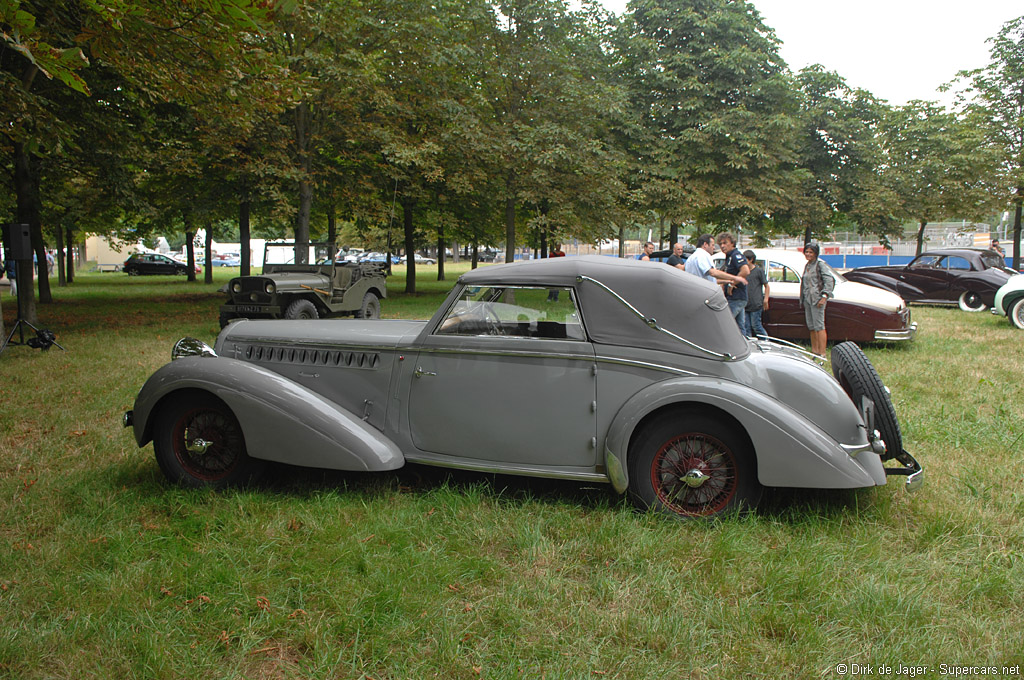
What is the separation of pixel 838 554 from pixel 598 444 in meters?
1.35

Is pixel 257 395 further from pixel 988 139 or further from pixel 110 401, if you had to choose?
pixel 988 139

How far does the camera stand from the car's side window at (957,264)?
17234 mm

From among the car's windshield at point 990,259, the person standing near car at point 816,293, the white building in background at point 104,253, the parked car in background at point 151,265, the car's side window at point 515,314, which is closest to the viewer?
the car's side window at point 515,314

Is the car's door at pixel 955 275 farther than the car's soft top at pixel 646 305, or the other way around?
the car's door at pixel 955 275

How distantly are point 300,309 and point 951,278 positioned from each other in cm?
1560

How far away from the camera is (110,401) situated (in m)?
7.14

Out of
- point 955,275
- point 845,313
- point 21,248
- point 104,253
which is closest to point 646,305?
point 845,313

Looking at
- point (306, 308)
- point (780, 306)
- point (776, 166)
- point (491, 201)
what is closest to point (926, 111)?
point (776, 166)

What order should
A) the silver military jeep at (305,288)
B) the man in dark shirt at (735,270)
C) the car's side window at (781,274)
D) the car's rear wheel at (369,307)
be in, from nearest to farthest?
the man in dark shirt at (735,270) < the car's side window at (781,274) < the silver military jeep at (305,288) < the car's rear wheel at (369,307)

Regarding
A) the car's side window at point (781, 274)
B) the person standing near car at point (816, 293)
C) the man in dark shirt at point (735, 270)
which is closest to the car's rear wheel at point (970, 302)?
the car's side window at point (781, 274)

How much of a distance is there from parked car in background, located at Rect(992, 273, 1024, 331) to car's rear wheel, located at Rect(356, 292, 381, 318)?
12643 mm

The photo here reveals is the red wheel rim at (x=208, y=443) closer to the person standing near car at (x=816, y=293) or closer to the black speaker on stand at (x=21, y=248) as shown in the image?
the black speaker on stand at (x=21, y=248)

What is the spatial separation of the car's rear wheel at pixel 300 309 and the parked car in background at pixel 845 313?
8.19 metres

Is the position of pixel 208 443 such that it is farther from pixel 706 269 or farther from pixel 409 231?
pixel 409 231
